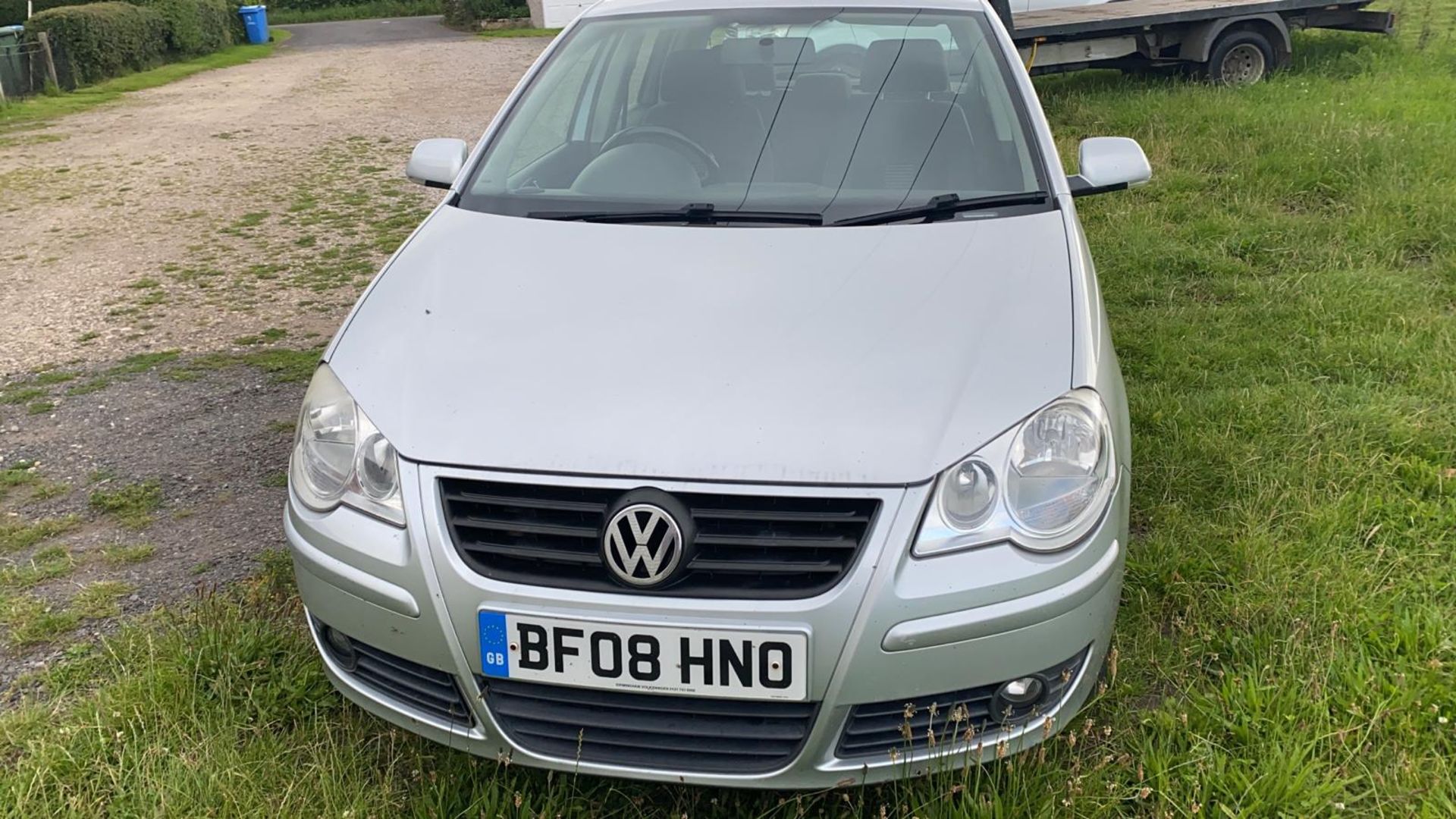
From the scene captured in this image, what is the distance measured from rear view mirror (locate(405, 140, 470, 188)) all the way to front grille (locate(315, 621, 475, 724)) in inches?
61.0

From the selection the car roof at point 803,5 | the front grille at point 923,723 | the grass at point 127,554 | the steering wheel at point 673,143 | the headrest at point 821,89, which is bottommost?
the grass at point 127,554

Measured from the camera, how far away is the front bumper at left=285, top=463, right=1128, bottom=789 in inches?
70.4

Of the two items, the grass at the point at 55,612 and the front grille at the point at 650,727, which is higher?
the front grille at the point at 650,727

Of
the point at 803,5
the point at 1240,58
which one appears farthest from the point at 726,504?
the point at 1240,58

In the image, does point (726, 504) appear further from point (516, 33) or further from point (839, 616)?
point (516, 33)

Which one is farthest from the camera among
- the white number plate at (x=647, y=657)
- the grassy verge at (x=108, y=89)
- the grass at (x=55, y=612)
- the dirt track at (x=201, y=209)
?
the grassy verge at (x=108, y=89)

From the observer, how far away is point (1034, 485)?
192cm

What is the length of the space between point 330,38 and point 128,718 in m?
29.3

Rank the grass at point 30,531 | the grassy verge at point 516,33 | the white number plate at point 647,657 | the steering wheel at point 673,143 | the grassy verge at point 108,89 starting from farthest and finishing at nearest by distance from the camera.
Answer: the grassy verge at point 516,33 < the grassy verge at point 108,89 < the grass at point 30,531 < the steering wheel at point 673,143 < the white number plate at point 647,657

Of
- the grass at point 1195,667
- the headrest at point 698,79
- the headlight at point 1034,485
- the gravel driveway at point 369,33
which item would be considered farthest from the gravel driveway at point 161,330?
the gravel driveway at point 369,33

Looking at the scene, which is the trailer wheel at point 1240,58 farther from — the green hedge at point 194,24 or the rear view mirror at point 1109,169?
the green hedge at point 194,24

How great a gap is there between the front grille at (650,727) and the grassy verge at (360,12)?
39082 millimetres

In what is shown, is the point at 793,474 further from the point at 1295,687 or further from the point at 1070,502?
the point at 1295,687

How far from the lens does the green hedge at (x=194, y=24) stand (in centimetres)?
2039
